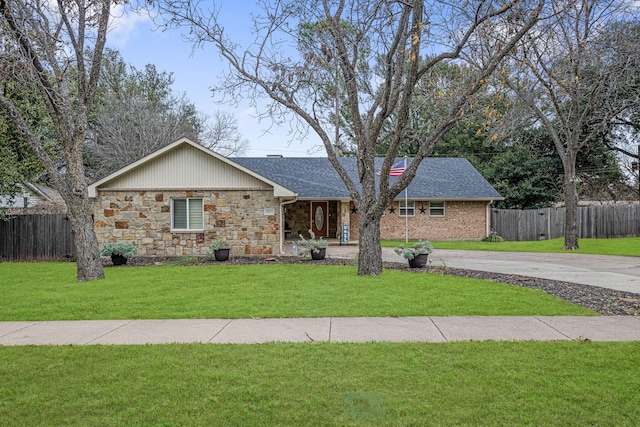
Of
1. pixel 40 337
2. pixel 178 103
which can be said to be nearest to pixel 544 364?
pixel 40 337

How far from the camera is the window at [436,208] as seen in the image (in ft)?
78.5

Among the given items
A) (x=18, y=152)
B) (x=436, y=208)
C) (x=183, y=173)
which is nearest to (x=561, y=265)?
(x=436, y=208)

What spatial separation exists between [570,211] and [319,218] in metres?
11.5

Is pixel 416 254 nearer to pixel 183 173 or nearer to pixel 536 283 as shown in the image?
pixel 536 283

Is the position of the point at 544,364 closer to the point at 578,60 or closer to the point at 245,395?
the point at 245,395

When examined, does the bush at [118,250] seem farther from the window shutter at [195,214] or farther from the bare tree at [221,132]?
the bare tree at [221,132]

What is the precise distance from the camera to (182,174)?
1619 cm

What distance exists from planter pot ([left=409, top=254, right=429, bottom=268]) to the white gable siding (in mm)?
6502

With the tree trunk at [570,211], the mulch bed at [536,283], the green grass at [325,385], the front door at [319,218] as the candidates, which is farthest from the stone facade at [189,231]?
the tree trunk at [570,211]

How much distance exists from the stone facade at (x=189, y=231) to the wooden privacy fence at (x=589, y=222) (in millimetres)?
14319

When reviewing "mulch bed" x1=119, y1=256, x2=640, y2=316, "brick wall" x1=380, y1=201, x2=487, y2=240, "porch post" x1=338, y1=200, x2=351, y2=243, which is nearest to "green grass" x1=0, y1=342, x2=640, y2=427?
"mulch bed" x1=119, y1=256, x2=640, y2=316

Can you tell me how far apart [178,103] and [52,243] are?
18313 millimetres

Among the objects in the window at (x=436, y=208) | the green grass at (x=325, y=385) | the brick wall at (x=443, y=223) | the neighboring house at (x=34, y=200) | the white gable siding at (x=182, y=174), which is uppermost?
the white gable siding at (x=182, y=174)

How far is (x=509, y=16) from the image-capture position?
28.4ft
